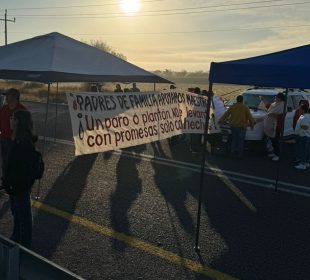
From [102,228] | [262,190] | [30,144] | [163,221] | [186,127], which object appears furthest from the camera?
[262,190]

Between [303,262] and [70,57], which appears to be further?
[70,57]

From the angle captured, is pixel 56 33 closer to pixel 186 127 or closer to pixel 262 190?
pixel 186 127

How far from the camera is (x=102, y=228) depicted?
6355 mm

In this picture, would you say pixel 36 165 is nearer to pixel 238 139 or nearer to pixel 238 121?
pixel 238 121

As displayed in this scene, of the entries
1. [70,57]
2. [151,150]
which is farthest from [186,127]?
[151,150]

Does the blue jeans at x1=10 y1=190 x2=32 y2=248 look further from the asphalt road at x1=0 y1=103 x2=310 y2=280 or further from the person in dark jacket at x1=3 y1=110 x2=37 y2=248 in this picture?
the asphalt road at x1=0 y1=103 x2=310 y2=280

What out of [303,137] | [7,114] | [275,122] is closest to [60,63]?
[7,114]

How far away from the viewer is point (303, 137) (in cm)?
1089

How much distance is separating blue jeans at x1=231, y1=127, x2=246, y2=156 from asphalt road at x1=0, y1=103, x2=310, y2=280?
73 centimetres

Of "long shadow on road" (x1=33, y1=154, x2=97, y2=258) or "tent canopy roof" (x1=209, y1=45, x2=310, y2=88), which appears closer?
"tent canopy roof" (x1=209, y1=45, x2=310, y2=88)

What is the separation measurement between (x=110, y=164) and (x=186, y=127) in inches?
122

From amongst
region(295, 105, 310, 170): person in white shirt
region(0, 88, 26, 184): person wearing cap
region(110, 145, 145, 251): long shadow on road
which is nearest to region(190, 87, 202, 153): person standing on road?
region(110, 145, 145, 251): long shadow on road

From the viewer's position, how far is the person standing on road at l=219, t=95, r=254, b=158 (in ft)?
38.3

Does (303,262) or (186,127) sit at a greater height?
(186,127)
